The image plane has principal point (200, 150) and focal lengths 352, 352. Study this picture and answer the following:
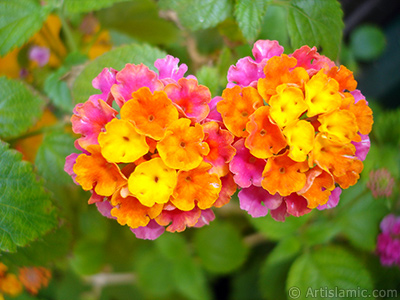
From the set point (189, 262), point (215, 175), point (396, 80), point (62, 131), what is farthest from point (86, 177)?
point (396, 80)

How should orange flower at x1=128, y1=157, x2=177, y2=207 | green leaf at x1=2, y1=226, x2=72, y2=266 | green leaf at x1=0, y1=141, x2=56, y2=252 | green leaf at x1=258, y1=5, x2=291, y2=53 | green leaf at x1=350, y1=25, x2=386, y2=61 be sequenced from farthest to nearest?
green leaf at x1=350, y1=25, x2=386, y2=61
green leaf at x1=258, y1=5, x2=291, y2=53
green leaf at x1=2, y1=226, x2=72, y2=266
green leaf at x1=0, y1=141, x2=56, y2=252
orange flower at x1=128, y1=157, x2=177, y2=207

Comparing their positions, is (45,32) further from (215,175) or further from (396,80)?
(396,80)

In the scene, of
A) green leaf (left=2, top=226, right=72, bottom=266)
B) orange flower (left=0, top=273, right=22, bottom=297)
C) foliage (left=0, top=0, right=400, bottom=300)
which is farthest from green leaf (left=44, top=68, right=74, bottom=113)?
orange flower (left=0, top=273, right=22, bottom=297)

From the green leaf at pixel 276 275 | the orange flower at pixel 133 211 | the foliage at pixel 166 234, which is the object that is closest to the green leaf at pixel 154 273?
the foliage at pixel 166 234

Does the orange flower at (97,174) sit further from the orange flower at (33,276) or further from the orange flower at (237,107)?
the orange flower at (33,276)

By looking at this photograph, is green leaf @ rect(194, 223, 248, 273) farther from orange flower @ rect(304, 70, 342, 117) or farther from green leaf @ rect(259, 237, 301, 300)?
orange flower @ rect(304, 70, 342, 117)

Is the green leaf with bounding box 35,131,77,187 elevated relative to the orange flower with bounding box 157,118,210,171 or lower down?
lower down

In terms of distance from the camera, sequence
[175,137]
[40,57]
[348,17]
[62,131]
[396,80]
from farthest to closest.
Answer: [348,17]
[396,80]
[40,57]
[62,131]
[175,137]
